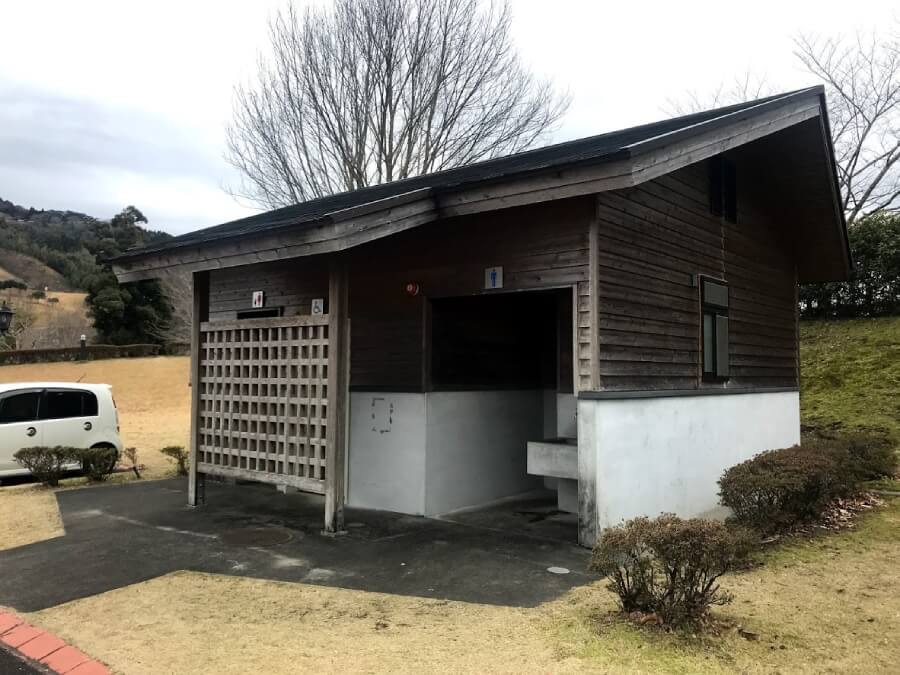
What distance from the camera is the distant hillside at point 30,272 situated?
6034 centimetres

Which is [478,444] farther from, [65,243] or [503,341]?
[65,243]

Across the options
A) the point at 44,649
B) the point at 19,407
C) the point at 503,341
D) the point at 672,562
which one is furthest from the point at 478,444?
the point at 19,407

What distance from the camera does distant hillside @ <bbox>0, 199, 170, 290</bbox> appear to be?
5091 cm

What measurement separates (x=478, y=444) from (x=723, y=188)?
464 centimetres

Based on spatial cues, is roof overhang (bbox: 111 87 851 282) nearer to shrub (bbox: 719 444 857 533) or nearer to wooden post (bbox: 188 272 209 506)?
wooden post (bbox: 188 272 209 506)

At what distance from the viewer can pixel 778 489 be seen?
639 centimetres

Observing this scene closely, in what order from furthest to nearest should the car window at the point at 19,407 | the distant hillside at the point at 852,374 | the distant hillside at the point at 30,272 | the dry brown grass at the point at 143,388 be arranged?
the distant hillside at the point at 30,272
the dry brown grass at the point at 143,388
the distant hillside at the point at 852,374
the car window at the point at 19,407

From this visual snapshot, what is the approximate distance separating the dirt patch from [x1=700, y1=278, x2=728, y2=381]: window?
755 centimetres

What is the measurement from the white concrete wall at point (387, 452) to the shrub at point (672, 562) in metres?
3.58

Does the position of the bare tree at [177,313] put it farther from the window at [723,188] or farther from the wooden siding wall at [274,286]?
the window at [723,188]

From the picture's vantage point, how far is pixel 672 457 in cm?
710

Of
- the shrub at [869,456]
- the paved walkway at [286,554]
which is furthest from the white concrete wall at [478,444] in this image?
the shrub at [869,456]

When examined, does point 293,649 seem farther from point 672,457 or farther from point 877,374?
point 877,374

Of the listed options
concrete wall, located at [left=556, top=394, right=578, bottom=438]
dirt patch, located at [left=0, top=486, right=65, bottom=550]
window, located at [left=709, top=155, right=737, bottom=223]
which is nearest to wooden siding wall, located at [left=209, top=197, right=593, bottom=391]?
concrete wall, located at [left=556, top=394, right=578, bottom=438]
